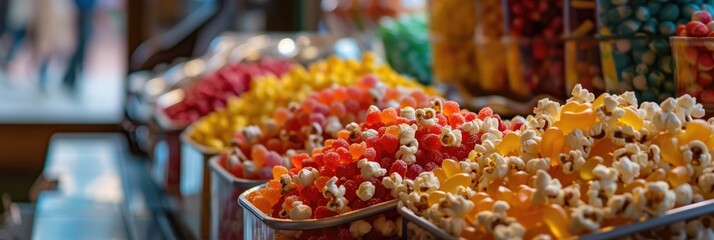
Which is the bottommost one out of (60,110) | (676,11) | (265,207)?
(60,110)

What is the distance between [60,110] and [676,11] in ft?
17.7

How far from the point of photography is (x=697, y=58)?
1021 mm

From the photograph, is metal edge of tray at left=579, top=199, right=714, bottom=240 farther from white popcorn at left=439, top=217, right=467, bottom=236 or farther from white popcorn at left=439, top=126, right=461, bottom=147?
white popcorn at left=439, top=126, right=461, bottom=147

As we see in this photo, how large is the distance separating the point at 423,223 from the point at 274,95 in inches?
38.2

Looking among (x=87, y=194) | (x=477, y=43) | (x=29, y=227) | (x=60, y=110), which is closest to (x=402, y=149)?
(x=477, y=43)

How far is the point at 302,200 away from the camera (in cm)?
95

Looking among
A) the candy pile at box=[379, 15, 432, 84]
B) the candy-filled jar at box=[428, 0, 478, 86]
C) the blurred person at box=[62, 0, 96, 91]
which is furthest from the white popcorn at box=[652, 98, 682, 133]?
the blurred person at box=[62, 0, 96, 91]

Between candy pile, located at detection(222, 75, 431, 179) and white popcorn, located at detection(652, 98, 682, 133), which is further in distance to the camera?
candy pile, located at detection(222, 75, 431, 179)

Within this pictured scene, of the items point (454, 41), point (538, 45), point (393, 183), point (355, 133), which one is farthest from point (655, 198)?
point (454, 41)

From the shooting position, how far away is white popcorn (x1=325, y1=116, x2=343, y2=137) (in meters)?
1.30

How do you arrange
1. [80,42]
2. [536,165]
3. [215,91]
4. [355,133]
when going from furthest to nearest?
1. [80,42]
2. [215,91]
3. [355,133]
4. [536,165]

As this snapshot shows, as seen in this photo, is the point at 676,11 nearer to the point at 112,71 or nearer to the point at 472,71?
the point at 472,71

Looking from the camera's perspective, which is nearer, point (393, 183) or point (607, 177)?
point (607, 177)

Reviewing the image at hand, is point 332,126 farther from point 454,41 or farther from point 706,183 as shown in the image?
point 454,41
